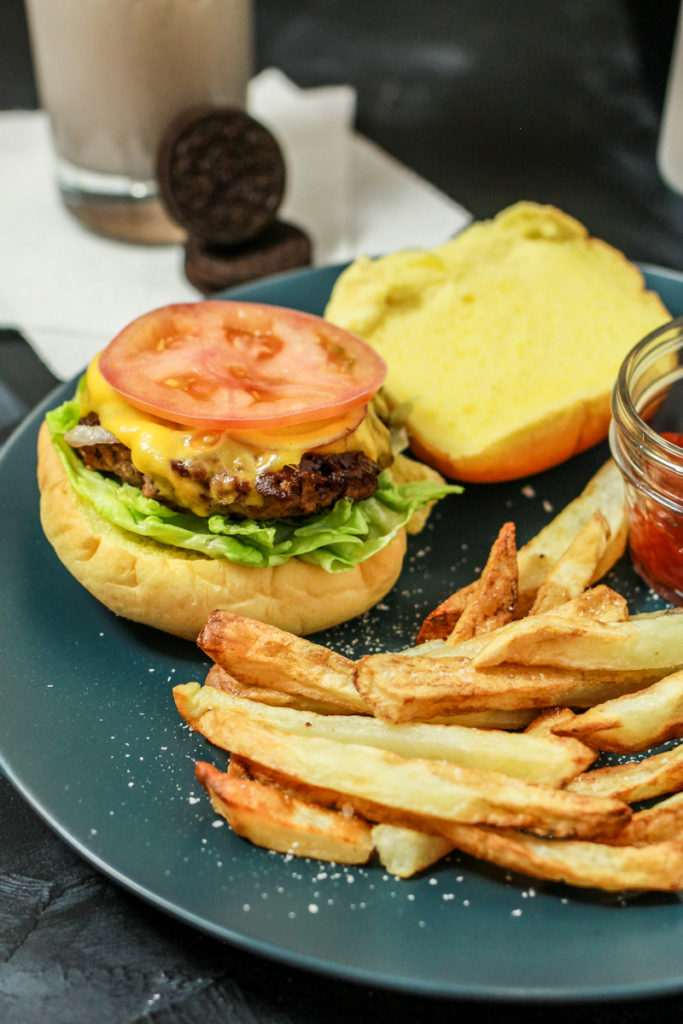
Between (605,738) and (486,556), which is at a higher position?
(605,738)

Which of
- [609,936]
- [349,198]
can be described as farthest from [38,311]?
[609,936]

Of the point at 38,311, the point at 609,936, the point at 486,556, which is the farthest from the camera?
the point at 38,311

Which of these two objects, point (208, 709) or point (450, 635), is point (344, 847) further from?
point (450, 635)

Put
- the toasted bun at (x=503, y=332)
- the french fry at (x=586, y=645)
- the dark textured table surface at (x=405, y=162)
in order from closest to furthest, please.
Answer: the dark textured table surface at (x=405, y=162) → the french fry at (x=586, y=645) → the toasted bun at (x=503, y=332)

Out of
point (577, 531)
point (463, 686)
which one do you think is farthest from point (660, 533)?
point (463, 686)

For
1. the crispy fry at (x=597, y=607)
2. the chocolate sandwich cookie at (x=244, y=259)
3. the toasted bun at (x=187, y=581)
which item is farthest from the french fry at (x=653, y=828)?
the chocolate sandwich cookie at (x=244, y=259)

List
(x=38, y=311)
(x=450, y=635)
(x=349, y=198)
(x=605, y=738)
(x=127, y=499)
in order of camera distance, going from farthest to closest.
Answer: (x=349, y=198), (x=38, y=311), (x=127, y=499), (x=450, y=635), (x=605, y=738)

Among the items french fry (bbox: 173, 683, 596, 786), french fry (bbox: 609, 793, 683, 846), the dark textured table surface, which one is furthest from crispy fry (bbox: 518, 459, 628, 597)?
the dark textured table surface

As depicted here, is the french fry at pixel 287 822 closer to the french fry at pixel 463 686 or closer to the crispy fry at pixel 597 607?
the french fry at pixel 463 686
